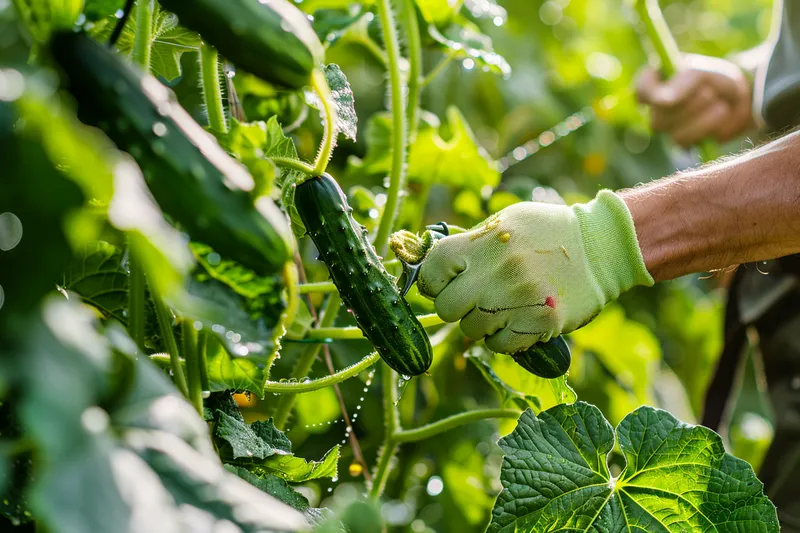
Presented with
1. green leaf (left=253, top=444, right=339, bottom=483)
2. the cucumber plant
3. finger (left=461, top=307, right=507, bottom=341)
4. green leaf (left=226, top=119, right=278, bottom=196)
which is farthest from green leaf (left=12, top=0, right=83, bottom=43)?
finger (left=461, top=307, right=507, bottom=341)

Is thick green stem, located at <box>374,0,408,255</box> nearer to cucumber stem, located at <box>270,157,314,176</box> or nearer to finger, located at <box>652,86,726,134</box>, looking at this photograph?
cucumber stem, located at <box>270,157,314,176</box>

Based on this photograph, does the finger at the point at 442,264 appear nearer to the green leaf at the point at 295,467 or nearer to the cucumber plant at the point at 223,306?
the cucumber plant at the point at 223,306

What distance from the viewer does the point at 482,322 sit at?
1259 millimetres

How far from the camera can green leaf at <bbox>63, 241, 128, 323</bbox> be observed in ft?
3.93

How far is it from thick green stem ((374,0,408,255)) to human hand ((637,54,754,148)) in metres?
1.34

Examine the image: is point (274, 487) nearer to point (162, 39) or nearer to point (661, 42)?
point (162, 39)

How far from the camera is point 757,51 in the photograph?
9.09 ft

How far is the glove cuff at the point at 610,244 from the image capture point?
1.34 metres

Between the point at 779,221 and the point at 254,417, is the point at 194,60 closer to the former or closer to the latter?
the point at 254,417

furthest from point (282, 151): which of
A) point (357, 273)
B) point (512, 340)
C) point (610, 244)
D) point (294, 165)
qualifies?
point (610, 244)

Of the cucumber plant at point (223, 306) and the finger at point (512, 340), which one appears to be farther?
the finger at point (512, 340)

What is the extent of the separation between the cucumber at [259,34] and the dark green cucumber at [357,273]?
292 millimetres

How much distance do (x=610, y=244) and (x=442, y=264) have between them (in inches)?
11.7

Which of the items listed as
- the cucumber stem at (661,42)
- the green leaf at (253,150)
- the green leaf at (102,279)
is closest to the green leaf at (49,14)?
the green leaf at (253,150)
